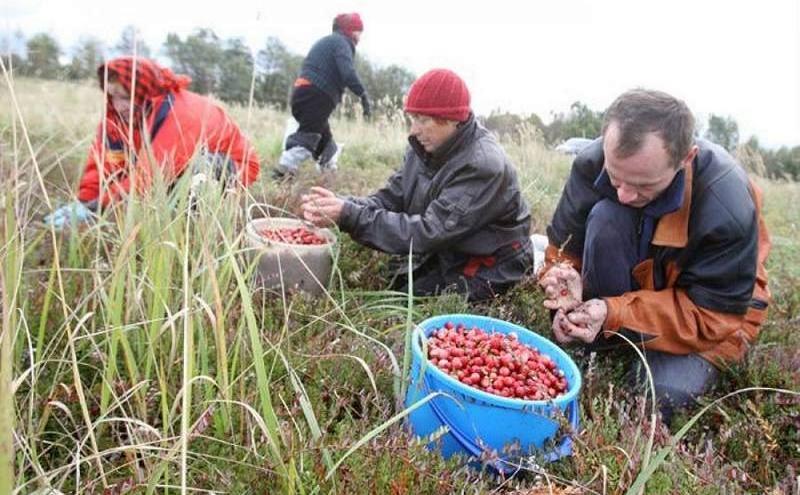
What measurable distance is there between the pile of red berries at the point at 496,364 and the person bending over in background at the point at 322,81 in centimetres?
423

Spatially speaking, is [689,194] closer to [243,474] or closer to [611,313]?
[611,313]

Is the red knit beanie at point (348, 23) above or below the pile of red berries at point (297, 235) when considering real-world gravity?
above

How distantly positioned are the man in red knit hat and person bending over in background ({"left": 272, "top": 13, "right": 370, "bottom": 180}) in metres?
3.20

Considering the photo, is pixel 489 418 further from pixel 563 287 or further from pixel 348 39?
pixel 348 39

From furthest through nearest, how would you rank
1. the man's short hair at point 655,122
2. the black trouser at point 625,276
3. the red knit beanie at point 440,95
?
1. the red knit beanie at point 440,95
2. the black trouser at point 625,276
3. the man's short hair at point 655,122

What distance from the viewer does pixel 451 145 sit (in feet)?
9.47

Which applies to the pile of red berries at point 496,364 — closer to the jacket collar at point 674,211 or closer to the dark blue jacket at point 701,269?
the dark blue jacket at point 701,269

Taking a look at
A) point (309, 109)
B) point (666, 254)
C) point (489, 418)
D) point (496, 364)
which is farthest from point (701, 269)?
point (309, 109)

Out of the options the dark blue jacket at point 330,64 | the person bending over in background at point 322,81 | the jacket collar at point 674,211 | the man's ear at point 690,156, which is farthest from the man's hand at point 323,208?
the dark blue jacket at point 330,64

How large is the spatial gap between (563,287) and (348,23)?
4.68 meters

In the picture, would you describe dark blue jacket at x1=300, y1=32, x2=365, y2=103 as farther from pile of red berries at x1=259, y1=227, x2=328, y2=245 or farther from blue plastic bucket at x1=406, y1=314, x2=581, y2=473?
blue plastic bucket at x1=406, y1=314, x2=581, y2=473

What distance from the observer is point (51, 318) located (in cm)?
202

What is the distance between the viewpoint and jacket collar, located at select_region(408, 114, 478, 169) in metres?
2.87

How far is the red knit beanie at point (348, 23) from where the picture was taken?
6.25 metres
